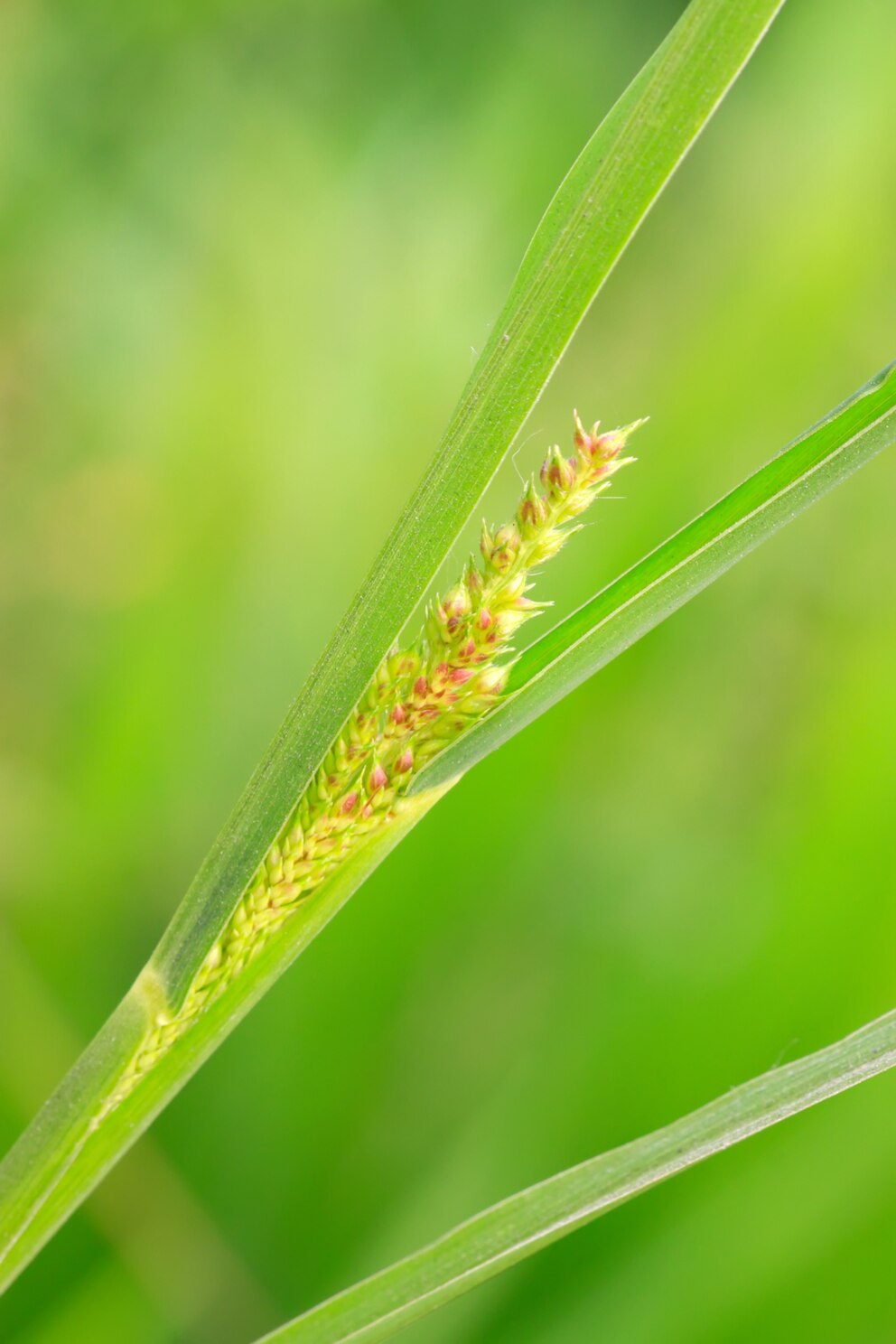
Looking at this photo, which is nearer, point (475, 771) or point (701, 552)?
point (701, 552)

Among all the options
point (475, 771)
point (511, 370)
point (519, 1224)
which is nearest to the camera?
point (511, 370)

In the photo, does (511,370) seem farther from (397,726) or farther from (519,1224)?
(519,1224)

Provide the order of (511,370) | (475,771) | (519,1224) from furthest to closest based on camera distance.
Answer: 1. (475,771)
2. (519,1224)
3. (511,370)

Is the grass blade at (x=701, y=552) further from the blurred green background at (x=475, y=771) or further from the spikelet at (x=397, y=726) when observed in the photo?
the blurred green background at (x=475, y=771)

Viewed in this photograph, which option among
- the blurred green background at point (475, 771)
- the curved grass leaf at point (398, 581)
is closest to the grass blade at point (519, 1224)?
the curved grass leaf at point (398, 581)

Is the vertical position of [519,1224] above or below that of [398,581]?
below

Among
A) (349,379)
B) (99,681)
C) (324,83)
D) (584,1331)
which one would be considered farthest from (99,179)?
(584,1331)

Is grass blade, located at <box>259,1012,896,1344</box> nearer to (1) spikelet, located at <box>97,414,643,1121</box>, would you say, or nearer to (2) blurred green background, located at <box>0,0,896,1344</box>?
(1) spikelet, located at <box>97,414,643,1121</box>

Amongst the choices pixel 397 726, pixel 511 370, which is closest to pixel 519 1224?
pixel 397 726
